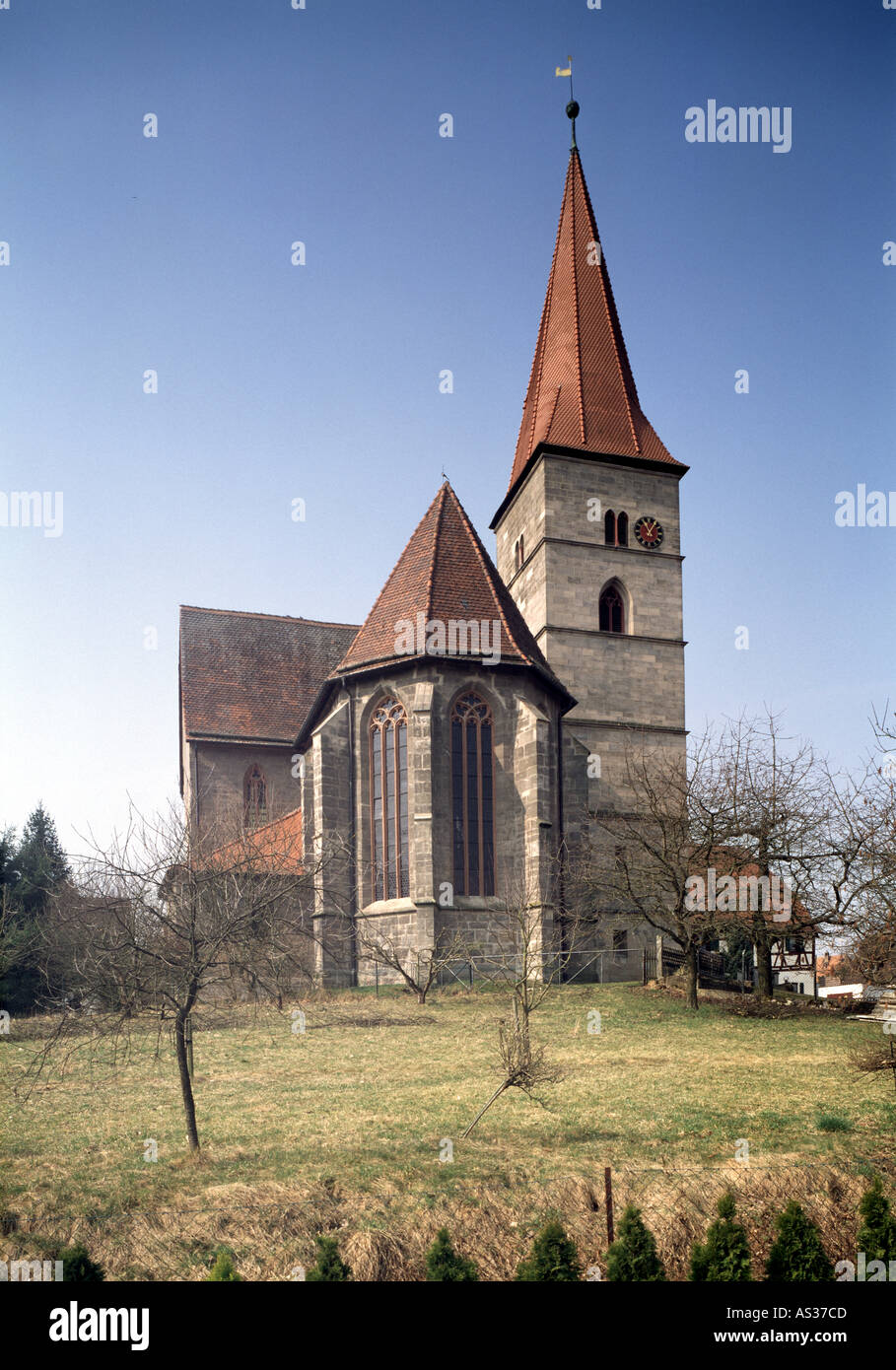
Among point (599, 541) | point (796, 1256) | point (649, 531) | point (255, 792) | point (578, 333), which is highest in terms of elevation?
point (578, 333)

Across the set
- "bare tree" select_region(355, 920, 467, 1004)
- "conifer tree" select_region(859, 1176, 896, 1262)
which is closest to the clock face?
"bare tree" select_region(355, 920, 467, 1004)

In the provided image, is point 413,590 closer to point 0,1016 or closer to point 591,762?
point 591,762

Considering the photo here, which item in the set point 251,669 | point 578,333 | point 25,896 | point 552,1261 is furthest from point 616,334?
point 552,1261

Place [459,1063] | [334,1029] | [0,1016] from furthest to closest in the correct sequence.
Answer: [0,1016] < [334,1029] < [459,1063]

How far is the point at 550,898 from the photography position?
82.5ft

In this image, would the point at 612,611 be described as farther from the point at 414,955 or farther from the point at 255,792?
the point at 414,955

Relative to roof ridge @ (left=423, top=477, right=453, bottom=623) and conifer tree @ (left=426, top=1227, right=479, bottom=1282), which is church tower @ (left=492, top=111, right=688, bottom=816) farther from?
conifer tree @ (left=426, top=1227, right=479, bottom=1282)

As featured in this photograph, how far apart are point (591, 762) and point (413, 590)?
25.7 ft

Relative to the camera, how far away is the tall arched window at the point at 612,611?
1358 inches

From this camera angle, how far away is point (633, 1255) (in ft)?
27.6

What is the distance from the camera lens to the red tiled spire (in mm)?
35281

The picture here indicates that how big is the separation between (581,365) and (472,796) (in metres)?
17.5

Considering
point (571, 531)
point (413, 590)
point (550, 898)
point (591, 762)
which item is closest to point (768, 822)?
point (550, 898)

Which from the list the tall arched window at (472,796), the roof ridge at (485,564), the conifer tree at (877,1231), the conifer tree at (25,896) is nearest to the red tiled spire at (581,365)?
the roof ridge at (485,564)
